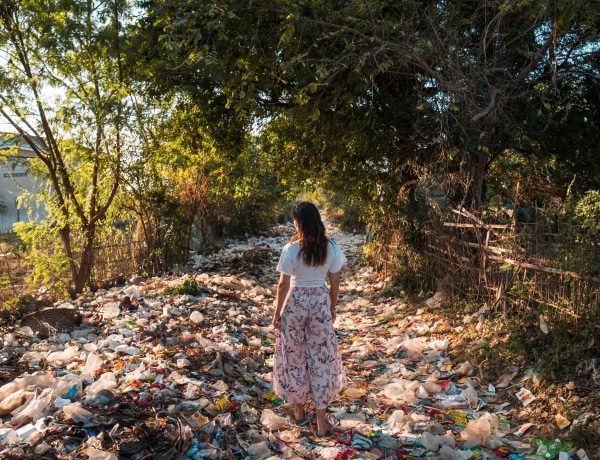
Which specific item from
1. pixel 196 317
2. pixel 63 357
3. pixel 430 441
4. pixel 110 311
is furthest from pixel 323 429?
pixel 110 311

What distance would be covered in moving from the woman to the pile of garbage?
31 centimetres

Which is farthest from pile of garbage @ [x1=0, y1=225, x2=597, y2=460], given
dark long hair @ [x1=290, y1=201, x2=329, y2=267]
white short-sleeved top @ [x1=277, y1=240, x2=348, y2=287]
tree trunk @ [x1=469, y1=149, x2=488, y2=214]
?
tree trunk @ [x1=469, y1=149, x2=488, y2=214]

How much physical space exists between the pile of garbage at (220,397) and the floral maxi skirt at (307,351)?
290 millimetres

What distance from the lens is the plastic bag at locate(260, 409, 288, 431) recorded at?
3.71 meters

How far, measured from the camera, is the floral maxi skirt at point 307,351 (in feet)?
12.0

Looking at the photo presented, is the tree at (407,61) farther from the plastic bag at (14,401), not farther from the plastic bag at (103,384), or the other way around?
the plastic bag at (14,401)

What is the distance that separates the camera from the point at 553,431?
371 centimetres

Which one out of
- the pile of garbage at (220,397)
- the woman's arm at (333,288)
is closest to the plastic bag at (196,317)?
the pile of garbage at (220,397)

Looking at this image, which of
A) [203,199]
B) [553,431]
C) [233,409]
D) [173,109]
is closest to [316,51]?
[173,109]

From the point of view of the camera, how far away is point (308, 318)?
12.2 feet

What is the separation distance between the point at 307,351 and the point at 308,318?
0.27m

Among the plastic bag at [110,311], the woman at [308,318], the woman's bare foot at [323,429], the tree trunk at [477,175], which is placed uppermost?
the tree trunk at [477,175]

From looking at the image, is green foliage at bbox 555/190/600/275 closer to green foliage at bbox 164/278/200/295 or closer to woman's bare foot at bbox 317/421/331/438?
woman's bare foot at bbox 317/421/331/438

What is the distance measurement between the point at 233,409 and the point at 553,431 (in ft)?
7.81
